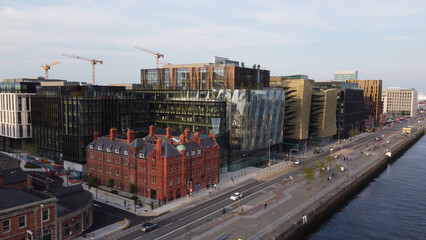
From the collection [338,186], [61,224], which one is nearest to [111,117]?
[61,224]

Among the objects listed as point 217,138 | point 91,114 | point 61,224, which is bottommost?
point 61,224

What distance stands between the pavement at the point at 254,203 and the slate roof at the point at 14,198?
13695 mm

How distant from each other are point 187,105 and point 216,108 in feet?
44.7

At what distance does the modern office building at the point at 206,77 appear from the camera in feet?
423

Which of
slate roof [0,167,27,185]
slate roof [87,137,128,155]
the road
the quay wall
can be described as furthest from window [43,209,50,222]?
the quay wall

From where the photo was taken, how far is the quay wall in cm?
6900

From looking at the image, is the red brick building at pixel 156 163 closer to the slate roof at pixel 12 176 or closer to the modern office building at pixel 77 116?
the modern office building at pixel 77 116

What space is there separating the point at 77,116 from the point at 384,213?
99.7 m

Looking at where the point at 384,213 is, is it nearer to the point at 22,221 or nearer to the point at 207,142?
the point at 207,142

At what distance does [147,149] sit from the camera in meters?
89.1

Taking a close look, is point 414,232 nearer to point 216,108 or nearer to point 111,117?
point 216,108

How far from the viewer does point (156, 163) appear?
85.0m

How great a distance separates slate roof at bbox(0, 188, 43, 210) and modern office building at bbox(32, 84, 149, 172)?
167 feet

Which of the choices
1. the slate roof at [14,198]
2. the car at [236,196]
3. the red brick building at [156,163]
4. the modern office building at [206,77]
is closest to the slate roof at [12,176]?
the slate roof at [14,198]
